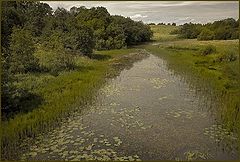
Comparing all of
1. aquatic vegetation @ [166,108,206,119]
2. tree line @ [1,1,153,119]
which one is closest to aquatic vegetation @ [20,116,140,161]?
tree line @ [1,1,153,119]

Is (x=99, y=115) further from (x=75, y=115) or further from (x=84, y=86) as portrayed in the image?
Answer: (x=84, y=86)

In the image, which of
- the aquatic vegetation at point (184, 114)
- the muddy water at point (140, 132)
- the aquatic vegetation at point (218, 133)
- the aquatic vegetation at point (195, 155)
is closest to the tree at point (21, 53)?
the muddy water at point (140, 132)

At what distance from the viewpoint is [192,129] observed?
1566 cm

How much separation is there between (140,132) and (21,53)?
607 inches

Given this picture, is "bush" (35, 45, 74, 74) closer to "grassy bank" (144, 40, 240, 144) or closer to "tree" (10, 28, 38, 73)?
"tree" (10, 28, 38, 73)

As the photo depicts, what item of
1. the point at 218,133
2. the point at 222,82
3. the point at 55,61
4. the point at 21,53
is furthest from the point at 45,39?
the point at 218,133

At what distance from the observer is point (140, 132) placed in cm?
1515

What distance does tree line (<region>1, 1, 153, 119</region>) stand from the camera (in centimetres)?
2573

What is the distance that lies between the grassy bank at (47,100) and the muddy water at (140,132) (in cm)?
82

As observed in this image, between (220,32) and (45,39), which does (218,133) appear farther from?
(220,32)

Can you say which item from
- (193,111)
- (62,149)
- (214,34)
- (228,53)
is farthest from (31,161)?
(214,34)

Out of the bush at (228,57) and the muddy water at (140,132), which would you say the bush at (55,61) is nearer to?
the muddy water at (140,132)

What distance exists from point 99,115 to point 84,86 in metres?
7.23

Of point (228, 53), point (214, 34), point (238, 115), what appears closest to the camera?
point (238, 115)
